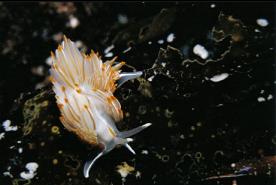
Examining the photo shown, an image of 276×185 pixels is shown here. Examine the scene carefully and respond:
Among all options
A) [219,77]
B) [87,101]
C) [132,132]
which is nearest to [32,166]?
[87,101]

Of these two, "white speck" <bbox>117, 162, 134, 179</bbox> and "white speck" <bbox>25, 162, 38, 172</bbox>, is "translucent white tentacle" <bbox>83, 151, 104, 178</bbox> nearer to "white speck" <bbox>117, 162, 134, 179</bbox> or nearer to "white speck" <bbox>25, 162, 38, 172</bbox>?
"white speck" <bbox>117, 162, 134, 179</bbox>

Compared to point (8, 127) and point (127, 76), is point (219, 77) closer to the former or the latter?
point (127, 76)

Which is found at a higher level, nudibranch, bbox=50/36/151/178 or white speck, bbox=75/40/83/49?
white speck, bbox=75/40/83/49

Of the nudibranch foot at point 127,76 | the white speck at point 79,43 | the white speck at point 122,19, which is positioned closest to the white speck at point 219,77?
the nudibranch foot at point 127,76

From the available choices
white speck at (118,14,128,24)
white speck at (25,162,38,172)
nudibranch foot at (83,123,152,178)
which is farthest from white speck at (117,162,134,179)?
white speck at (118,14,128,24)

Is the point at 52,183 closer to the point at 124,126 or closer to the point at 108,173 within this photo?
the point at 108,173

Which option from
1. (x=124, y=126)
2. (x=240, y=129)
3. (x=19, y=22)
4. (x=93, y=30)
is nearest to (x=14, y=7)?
(x=19, y=22)

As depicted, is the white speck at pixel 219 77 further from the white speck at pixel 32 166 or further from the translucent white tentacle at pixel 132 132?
the white speck at pixel 32 166
